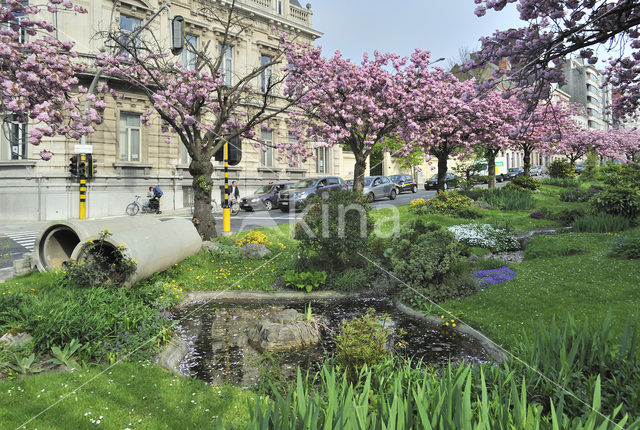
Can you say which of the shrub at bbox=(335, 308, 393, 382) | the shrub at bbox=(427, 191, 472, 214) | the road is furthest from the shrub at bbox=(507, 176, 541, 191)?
the shrub at bbox=(335, 308, 393, 382)

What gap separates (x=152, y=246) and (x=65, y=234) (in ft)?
9.62

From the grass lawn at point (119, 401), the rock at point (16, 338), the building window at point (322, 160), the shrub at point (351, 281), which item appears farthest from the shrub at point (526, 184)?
the rock at point (16, 338)

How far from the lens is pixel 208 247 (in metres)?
12.1

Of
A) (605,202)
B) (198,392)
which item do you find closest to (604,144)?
(605,202)

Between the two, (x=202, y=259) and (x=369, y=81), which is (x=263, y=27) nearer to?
(x=369, y=81)

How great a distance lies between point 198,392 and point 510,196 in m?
20.3

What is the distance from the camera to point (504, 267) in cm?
987

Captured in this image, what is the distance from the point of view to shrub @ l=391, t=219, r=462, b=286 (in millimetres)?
8211

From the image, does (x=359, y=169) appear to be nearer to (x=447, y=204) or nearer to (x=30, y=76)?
(x=447, y=204)

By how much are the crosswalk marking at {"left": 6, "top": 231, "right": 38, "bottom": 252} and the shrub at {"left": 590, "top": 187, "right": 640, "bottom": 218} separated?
1902 centimetres

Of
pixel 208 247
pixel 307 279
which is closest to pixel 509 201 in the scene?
pixel 307 279

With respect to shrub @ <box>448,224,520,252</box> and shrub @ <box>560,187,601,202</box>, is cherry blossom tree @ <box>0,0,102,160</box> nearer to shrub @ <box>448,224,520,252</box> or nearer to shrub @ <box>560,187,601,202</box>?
shrub @ <box>448,224,520,252</box>

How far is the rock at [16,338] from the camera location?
5.40 metres

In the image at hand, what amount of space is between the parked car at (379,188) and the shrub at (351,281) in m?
19.4
